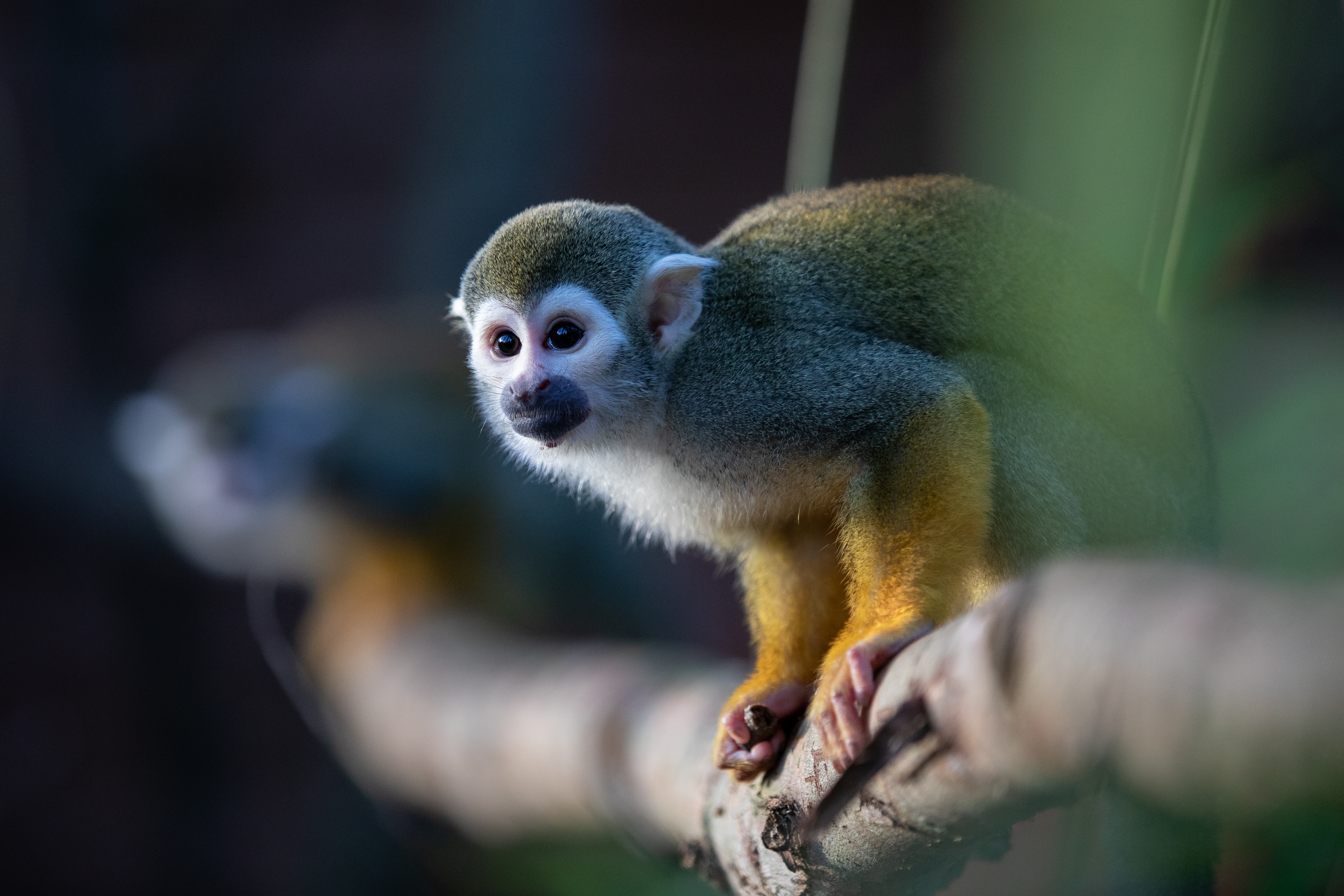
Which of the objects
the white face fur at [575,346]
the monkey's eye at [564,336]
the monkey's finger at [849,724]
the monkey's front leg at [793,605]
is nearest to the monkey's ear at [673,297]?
the white face fur at [575,346]

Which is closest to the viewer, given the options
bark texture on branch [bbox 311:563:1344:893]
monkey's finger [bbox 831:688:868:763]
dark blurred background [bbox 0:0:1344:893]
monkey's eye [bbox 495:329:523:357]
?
bark texture on branch [bbox 311:563:1344:893]

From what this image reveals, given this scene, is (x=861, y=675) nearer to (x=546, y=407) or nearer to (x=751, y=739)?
(x=751, y=739)

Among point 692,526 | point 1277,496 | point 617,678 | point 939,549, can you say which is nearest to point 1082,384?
point 939,549

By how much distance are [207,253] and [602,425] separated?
12.3 ft

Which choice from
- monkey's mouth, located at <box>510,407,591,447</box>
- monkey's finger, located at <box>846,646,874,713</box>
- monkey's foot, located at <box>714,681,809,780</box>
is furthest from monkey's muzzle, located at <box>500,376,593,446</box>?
monkey's finger, located at <box>846,646,874,713</box>

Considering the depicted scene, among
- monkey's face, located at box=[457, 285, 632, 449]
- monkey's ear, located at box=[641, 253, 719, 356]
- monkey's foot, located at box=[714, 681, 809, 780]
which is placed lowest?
monkey's foot, located at box=[714, 681, 809, 780]

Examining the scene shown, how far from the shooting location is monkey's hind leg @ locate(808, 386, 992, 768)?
138 centimetres

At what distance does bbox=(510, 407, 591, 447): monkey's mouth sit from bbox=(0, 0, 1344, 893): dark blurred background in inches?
56.4

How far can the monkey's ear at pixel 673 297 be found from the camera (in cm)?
172

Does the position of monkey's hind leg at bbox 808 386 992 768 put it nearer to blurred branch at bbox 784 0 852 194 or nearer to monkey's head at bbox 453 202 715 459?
monkey's head at bbox 453 202 715 459

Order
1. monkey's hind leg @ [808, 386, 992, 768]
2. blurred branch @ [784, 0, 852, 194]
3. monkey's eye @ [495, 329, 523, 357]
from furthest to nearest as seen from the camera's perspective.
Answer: blurred branch @ [784, 0, 852, 194], monkey's eye @ [495, 329, 523, 357], monkey's hind leg @ [808, 386, 992, 768]

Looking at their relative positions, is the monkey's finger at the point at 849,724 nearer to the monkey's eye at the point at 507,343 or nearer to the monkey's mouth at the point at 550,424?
the monkey's mouth at the point at 550,424

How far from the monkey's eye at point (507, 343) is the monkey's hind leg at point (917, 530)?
0.63 m

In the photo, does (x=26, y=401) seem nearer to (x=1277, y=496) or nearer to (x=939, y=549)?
(x=939, y=549)
